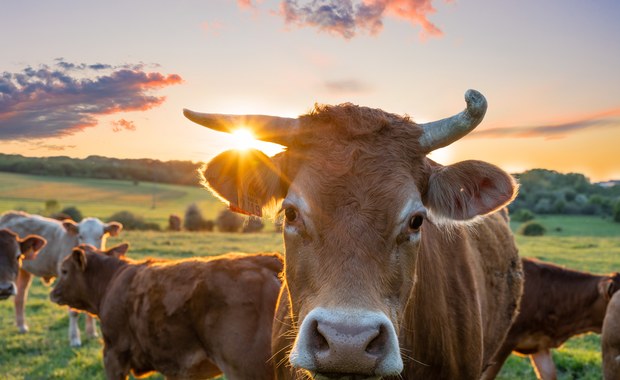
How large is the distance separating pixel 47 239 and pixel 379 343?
11806mm

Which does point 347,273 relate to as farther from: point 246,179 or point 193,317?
point 193,317

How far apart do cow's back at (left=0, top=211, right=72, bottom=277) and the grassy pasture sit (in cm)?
108

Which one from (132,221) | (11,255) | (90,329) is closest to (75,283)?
(11,255)

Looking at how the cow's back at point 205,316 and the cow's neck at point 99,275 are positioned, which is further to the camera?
the cow's neck at point 99,275

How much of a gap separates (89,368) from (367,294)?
7.15 metres

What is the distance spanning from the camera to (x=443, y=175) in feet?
11.5

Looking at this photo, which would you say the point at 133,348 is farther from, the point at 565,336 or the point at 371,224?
the point at 565,336

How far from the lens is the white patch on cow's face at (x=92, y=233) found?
12367 millimetres

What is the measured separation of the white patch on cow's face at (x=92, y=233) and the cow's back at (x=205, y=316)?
629 centimetres

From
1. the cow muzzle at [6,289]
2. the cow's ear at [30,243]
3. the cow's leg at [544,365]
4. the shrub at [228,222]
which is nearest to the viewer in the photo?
the cow's leg at [544,365]

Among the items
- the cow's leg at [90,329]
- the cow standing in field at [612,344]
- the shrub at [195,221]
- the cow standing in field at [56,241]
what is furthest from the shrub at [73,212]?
the cow standing in field at [612,344]

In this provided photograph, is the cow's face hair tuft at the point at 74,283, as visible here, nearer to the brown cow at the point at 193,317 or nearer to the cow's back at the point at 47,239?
the brown cow at the point at 193,317

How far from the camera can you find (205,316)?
5672mm

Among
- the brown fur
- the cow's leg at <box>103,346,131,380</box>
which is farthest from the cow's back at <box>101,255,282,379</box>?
the brown fur
